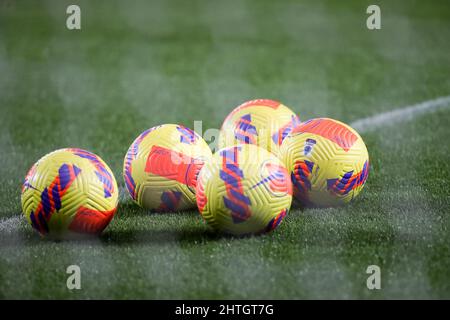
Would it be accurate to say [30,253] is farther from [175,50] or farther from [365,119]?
[175,50]

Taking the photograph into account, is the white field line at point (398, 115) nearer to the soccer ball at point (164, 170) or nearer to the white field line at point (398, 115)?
the white field line at point (398, 115)

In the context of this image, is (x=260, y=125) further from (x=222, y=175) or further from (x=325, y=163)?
(x=222, y=175)

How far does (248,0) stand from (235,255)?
11.4 m

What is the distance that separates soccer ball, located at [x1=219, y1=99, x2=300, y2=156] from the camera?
4859 millimetres

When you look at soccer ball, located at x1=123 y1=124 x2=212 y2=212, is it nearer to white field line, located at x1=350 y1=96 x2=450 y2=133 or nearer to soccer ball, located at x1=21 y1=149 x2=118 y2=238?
soccer ball, located at x1=21 y1=149 x2=118 y2=238

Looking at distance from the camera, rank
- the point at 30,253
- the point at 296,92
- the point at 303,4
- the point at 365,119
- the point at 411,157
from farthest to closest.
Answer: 1. the point at 303,4
2. the point at 296,92
3. the point at 365,119
4. the point at 411,157
5. the point at 30,253

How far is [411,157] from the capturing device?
5.61 m

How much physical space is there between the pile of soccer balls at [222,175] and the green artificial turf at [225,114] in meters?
0.13

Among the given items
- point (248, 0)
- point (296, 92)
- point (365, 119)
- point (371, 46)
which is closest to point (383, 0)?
point (248, 0)

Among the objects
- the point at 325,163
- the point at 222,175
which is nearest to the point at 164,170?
the point at 222,175

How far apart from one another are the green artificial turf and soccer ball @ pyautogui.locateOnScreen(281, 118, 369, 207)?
129mm

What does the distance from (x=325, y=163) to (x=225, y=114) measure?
313 cm

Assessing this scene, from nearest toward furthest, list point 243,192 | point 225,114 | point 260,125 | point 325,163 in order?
1. point 243,192
2. point 325,163
3. point 260,125
4. point 225,114

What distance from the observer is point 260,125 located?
4.88 metres
